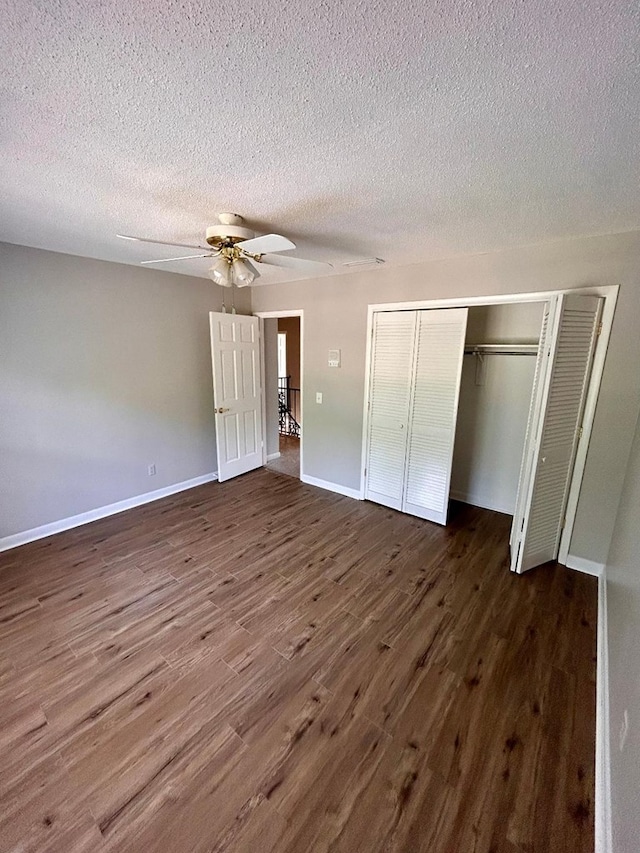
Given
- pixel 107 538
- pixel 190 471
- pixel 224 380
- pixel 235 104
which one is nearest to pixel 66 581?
pixel 107 538

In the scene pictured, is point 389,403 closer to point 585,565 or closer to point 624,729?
point 585,565

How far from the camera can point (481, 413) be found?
3.70m

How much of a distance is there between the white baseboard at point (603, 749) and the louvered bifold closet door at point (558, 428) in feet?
1.96

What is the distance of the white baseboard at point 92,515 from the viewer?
9.77 feet

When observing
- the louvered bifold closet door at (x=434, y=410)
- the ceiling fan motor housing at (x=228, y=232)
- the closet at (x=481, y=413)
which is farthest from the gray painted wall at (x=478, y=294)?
the ceiling fan motor housing at (x=228, y=232)

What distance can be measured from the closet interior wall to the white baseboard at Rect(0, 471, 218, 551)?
319cm

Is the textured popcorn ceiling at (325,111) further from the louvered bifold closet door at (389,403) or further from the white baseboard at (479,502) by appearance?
the white baseboard at (479,502)

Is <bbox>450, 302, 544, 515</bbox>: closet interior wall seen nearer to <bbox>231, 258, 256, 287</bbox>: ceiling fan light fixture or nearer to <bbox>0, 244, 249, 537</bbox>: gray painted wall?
<bbox>231, 258, 256, 287</bbox>: ceiling fan light fixture

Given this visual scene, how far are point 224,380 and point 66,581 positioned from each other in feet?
8.07

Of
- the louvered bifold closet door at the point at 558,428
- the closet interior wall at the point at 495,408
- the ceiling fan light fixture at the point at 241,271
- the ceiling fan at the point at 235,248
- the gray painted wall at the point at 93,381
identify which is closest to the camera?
the ceiling fan at the point at 235,248

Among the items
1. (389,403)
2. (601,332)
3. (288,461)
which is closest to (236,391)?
(288,461)

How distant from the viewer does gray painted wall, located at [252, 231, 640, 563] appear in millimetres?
2340

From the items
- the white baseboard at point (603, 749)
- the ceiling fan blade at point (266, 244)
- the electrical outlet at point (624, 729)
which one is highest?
the ceiling fan blade at point (266, 244)

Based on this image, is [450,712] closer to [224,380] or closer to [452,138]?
[452,138]
